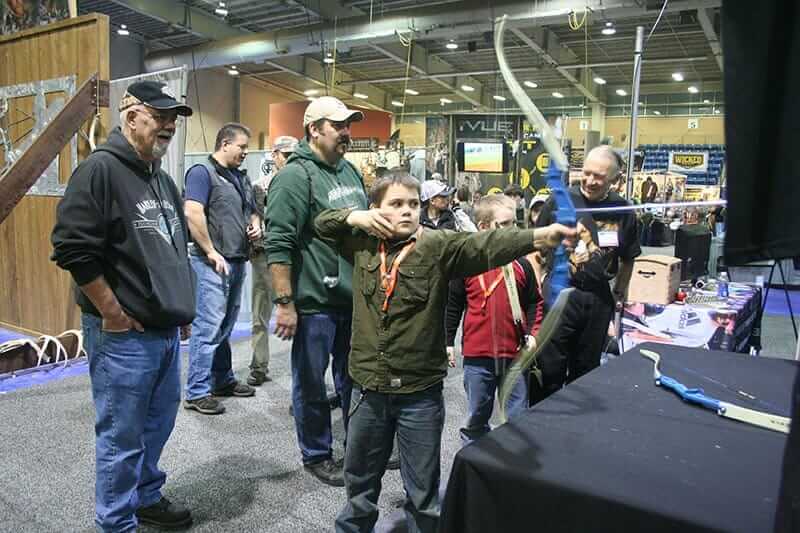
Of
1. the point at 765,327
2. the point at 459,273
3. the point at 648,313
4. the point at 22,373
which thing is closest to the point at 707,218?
the point at 765,327

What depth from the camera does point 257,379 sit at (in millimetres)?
3590

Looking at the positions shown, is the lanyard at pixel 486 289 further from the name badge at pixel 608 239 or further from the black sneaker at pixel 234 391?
the black sneaker at pixel 234 391

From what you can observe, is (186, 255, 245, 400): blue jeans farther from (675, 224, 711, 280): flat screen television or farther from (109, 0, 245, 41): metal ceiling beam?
(109, 0, 245, 41): metal ceiling beam

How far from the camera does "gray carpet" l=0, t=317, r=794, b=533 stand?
2.04 meters

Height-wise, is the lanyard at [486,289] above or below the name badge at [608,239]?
below

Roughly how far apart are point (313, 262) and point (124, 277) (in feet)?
2.33

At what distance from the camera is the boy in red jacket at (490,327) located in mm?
2156

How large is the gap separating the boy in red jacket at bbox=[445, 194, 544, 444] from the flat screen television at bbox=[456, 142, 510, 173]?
4.29m

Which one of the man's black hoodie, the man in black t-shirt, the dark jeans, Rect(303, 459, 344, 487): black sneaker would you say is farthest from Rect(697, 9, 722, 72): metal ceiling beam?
the man's black hoodie

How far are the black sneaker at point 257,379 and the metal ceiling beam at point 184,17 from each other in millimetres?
7530

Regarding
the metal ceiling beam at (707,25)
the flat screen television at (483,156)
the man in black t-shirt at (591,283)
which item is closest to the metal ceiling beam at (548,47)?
the metal ceiling beam at (707,25)

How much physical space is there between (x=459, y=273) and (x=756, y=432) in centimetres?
78

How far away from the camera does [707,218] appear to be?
7176mm

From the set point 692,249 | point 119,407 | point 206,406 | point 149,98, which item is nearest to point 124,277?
point 119,407
